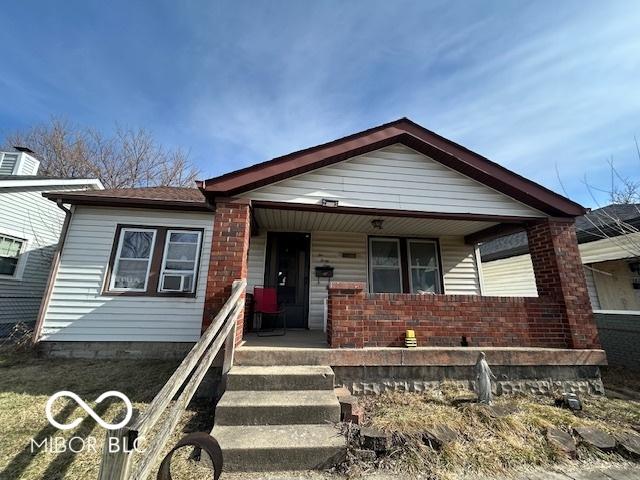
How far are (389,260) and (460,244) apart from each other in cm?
202

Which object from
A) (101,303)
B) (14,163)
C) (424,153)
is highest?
(14,163)

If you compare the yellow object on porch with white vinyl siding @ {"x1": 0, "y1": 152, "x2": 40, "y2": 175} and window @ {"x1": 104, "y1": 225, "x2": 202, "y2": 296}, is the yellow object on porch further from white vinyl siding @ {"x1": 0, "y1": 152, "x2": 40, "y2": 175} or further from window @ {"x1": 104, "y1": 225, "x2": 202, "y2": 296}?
white vinyl siding @ {"x1": 0, "y1": 152, "x2": 40, "y2": 175}

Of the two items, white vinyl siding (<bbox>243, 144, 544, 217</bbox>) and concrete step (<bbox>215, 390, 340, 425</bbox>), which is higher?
white vinyl siding (<bbox>243, 144, 544, 217</bbox>)

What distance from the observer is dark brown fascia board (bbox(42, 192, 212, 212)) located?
593cm

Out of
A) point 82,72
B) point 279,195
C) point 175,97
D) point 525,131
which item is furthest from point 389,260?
point 82,72

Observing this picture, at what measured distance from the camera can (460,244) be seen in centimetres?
720

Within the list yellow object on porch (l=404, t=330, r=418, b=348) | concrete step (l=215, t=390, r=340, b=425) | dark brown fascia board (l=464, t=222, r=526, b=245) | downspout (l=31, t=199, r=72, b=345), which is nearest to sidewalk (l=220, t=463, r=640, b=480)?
concrete step (l=215, t=390, r=340, b=425)

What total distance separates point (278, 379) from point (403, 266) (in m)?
4.72

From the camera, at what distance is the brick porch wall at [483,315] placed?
13.1ft

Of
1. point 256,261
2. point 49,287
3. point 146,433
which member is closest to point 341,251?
point 256,261

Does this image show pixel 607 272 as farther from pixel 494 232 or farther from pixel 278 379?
pixel 278 379

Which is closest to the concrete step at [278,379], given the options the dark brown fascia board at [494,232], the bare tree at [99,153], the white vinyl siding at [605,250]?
the dark brown fascia board at [494,232]

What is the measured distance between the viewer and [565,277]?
4570 millimetres

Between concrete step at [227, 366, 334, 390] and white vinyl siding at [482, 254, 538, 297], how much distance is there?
8622 millimetres
